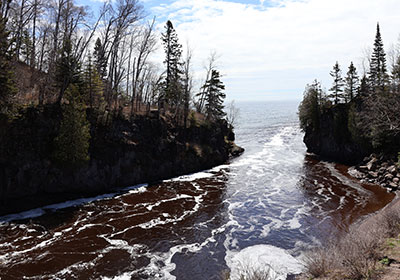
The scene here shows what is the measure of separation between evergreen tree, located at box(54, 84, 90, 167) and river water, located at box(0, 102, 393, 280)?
3600 millimetres

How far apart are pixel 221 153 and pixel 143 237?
82.1 ft

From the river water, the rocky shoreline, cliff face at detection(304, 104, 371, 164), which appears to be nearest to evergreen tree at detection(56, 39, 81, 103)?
the river water

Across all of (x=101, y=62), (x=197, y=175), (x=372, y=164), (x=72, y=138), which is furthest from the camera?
(x=101, y=62)

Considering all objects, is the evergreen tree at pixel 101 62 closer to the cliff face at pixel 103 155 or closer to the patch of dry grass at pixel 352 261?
the cliff face at pixel 103 155

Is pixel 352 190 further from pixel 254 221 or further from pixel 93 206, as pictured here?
pixel 93 206

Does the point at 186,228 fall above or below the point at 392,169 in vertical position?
below

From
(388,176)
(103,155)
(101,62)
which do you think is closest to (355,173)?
(388,176)

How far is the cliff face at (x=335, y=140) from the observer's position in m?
37.2

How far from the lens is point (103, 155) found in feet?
80.5

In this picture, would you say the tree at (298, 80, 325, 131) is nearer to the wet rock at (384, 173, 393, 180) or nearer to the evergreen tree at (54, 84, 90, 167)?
the wet rock at (384, 173, 393, 180)

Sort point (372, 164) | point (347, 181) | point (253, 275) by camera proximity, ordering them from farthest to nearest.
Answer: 1. point (372, 164)
2. point (347, 181)
3. point (253, 275)

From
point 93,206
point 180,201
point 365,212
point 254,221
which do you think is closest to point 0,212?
point 93,206

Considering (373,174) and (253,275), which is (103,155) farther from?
(373,174)

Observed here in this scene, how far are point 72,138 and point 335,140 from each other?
125ft
